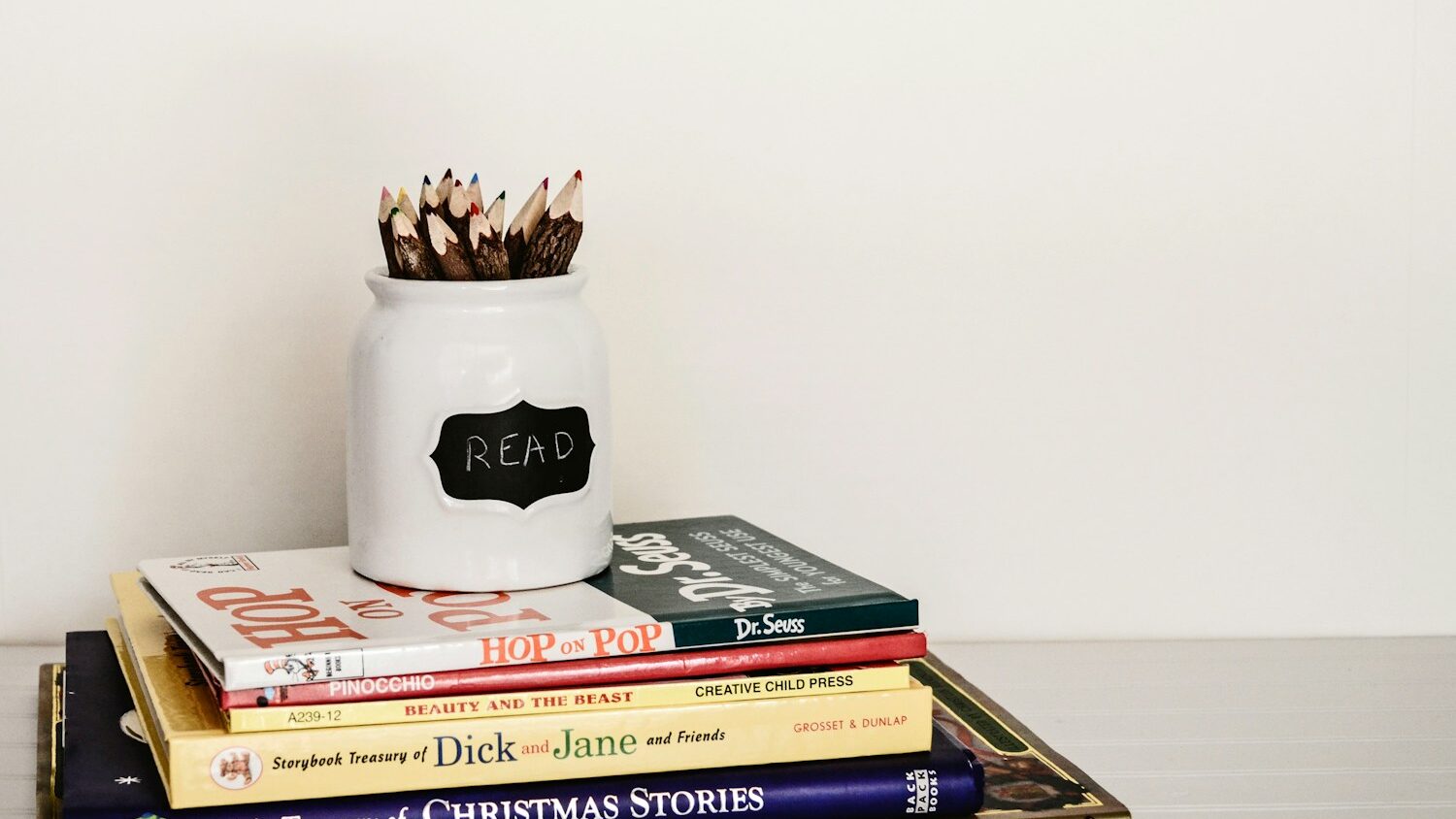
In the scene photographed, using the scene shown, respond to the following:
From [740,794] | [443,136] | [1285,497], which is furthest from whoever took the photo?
[1285,497]

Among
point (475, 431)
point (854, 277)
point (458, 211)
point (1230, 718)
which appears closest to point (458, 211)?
point (458, 211)

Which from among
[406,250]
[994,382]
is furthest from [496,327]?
[994,382]

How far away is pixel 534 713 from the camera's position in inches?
26.0

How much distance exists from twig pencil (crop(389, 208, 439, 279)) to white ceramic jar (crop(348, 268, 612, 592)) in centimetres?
1

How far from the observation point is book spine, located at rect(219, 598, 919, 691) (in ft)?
2.07

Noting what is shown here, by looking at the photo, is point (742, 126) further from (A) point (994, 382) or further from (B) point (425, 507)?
(B) point (425, 507)

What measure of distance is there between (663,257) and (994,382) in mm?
269

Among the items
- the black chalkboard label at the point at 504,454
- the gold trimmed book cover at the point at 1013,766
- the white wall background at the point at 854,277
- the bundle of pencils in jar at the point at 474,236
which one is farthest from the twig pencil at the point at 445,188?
the gold trimmed book cover at the point at 1013,766

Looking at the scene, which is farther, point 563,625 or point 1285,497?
point 1285,497

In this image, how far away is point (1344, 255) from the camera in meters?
1.09

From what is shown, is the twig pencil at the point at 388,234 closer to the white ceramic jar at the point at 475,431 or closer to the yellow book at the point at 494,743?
the white ceramic jar at the point at 475,431

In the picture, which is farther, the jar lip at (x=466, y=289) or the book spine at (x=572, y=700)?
the jar lip at (x=466, y=289)

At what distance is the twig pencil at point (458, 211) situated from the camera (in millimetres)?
771

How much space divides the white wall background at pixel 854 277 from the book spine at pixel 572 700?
1.26ft
